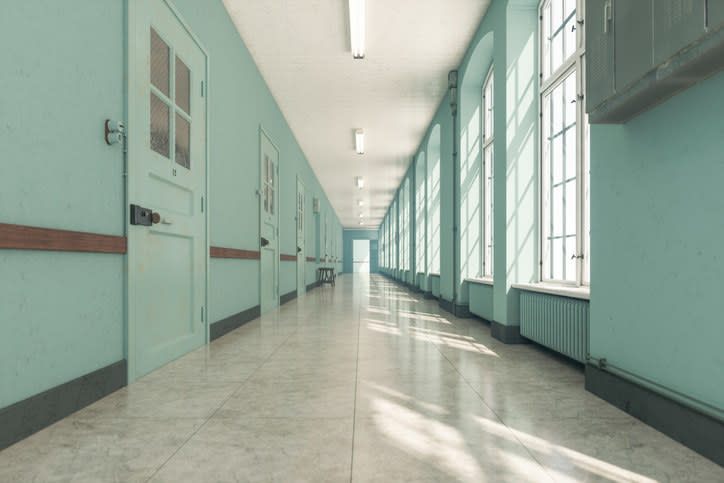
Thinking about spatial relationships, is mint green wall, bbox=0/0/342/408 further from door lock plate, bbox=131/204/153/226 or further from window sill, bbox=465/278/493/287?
window sill, bbox=465/278/493/287

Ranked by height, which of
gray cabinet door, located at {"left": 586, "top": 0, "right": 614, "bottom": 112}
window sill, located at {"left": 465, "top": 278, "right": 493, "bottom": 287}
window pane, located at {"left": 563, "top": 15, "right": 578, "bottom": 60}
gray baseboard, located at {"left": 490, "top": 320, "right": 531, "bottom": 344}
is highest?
window pane, located at {"left": 563, "top": 15, "right": 578, "bottom": 60}

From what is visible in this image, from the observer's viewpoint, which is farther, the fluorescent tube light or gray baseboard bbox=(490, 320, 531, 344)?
the fluorescent tube light

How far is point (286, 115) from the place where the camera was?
7547 mm

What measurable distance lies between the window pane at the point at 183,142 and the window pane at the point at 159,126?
19 centimetres

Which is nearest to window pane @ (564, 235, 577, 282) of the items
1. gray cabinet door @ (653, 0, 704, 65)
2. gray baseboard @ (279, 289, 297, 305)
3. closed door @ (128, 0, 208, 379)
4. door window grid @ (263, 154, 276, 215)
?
gray cabinet door @ (653, 0, 704, 65)

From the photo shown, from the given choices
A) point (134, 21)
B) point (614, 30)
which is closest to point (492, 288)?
point (614, 30)

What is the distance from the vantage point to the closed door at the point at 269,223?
5742 millimetres

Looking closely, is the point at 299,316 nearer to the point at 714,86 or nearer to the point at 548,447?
the point at 548,447

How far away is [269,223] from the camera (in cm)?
615

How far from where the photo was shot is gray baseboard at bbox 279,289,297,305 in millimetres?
6976

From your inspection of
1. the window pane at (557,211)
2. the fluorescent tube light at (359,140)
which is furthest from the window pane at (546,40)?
the fluorescent tube light at (359,140)

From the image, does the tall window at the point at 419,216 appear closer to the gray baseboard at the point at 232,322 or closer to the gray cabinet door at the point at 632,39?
the gray baseboard at the point at 232,322

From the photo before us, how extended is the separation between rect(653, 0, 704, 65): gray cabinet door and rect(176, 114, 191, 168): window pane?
2.92m

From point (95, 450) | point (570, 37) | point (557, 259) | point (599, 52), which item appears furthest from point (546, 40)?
point (95, 450)
